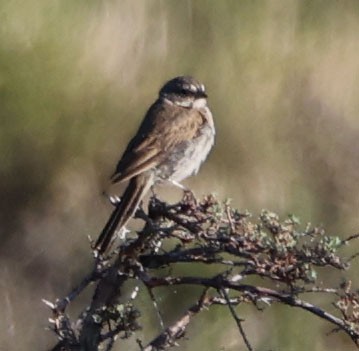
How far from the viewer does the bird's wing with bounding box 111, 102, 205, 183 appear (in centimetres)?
543

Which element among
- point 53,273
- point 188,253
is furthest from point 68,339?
point 53,273

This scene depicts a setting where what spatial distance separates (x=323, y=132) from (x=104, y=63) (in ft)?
6.05

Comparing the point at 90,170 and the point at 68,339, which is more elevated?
the point at 90,170

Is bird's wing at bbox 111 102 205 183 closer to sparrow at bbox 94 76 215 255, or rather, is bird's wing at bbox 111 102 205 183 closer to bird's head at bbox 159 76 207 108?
sparrow at bbox 94 76 215 255

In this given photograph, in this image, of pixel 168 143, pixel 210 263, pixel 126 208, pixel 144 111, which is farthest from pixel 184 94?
pixel 144 111

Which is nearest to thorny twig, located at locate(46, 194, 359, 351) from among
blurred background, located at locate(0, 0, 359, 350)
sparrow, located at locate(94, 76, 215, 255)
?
sparrow, located at locate(94, 76, 215, 255)

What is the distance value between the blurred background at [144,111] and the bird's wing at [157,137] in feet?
6.76

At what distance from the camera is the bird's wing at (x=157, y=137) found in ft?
17.8

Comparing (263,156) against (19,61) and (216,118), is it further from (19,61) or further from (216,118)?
(19,61)

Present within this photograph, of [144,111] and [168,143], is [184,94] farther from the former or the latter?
[144,111]

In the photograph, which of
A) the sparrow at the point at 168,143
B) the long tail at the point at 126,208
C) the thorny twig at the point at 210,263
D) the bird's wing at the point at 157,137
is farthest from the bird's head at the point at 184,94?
the thorny twig at the point at 210,263

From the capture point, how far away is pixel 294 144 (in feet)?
33.1

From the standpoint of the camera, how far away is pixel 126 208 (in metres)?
4.90

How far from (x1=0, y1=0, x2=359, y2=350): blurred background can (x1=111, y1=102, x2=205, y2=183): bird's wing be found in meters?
2.06
